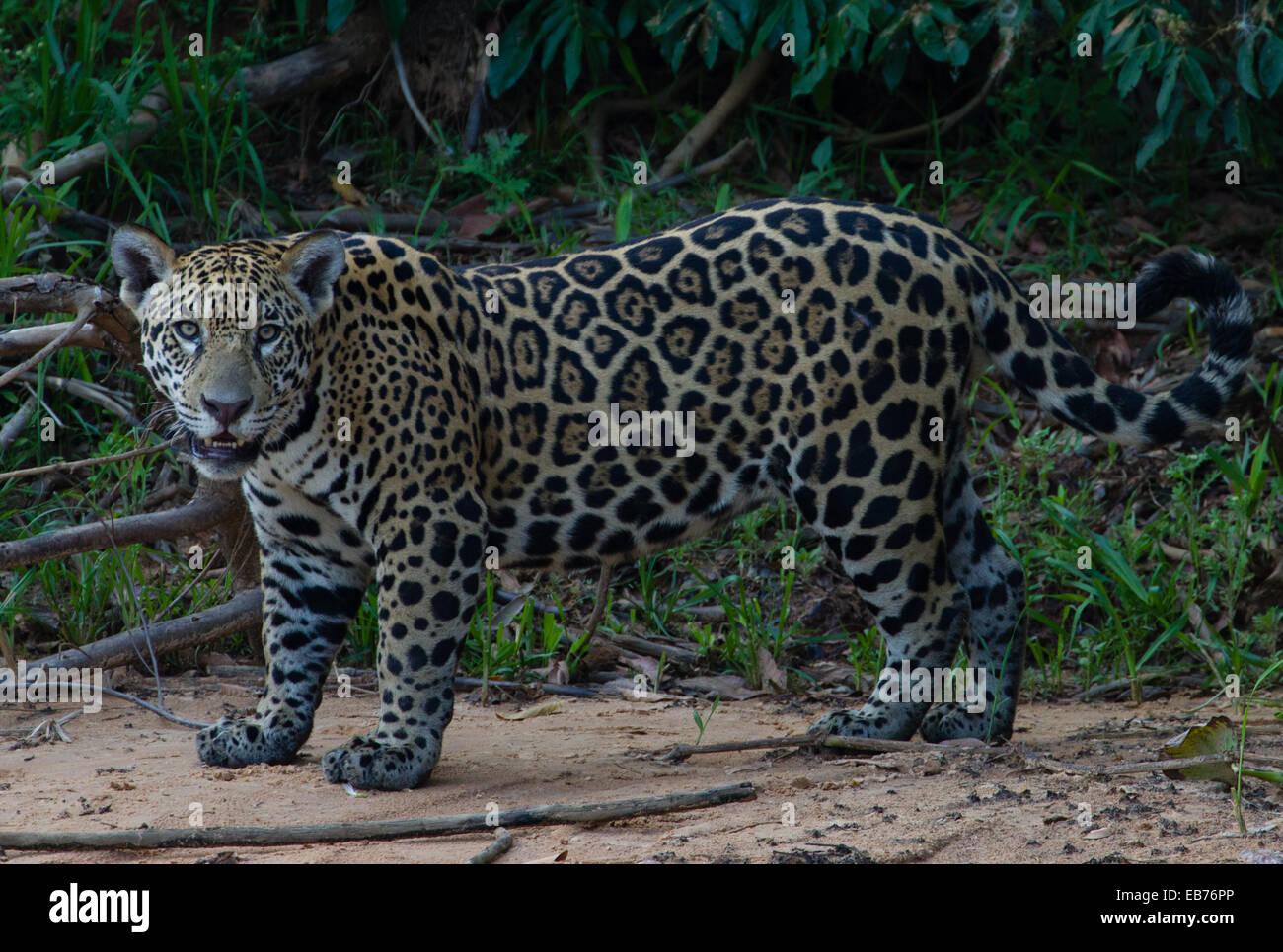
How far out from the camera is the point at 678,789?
16.9 ft

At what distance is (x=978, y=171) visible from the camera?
10203mm

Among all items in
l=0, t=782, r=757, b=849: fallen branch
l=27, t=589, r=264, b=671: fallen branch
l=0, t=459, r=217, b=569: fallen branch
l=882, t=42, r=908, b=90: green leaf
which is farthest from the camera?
l=882, t=42, r=908, b=90: green leaf

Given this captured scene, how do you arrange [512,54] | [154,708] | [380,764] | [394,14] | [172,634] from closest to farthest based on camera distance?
[380,764]
[154,708]
[172,634]
[512,54]
[394,14]

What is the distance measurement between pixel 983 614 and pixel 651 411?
161 cm

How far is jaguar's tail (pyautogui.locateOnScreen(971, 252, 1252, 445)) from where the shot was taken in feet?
18.3

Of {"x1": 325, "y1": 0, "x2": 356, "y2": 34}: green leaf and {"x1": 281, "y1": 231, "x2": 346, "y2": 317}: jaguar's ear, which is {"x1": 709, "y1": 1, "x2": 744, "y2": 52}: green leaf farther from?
{"x1": 281, "y1": 231, "x2": 346, "y2": 317}: jaguar's ear

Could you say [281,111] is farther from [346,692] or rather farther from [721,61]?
[346,692]

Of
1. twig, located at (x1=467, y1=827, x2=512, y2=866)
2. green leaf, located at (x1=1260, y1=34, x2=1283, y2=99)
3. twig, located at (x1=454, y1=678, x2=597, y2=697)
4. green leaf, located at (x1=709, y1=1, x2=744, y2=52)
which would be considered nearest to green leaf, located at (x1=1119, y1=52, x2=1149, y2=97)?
green leaf, located at (x1=1260, y1=34, x2=1283, y2=99)

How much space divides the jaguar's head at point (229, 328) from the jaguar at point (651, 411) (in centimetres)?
5

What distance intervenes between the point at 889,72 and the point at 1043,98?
1.41 meters

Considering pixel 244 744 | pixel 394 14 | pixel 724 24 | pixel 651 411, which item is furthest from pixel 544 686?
pixel 394 14

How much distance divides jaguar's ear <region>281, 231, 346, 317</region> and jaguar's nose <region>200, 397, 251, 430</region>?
1.59ft

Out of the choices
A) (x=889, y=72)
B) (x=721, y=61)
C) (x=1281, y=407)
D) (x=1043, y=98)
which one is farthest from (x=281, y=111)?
(x=1281, y=407)

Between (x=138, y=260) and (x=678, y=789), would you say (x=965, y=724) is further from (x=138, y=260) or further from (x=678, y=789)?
(x=138, y=260)
